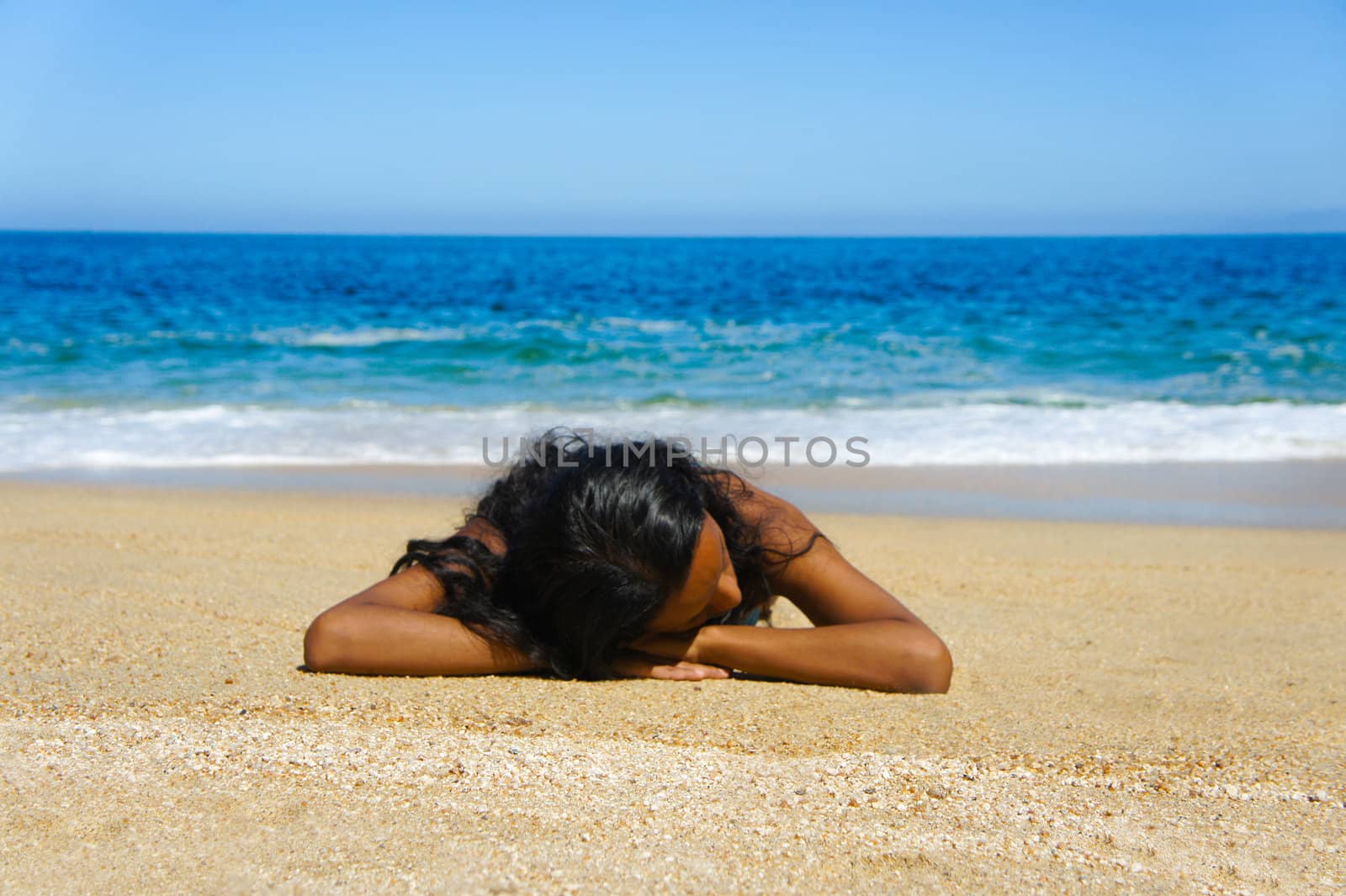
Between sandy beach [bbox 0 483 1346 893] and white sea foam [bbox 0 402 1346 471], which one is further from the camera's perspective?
white sea foam [bbox 0 402 1346 471]

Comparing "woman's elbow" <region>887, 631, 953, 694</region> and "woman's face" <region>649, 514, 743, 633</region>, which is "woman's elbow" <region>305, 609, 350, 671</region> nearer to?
"woman's face" <region>649, 514, 743, 633</region>

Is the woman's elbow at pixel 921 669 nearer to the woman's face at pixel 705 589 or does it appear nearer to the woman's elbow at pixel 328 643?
the woman's face at pixel 705 589

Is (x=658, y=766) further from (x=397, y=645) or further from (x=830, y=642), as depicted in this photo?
(x=397, y=645)

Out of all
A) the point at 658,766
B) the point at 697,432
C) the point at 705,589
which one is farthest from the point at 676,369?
the point at 658,766

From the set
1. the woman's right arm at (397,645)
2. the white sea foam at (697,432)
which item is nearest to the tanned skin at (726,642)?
the woman's right arm at (397,645)

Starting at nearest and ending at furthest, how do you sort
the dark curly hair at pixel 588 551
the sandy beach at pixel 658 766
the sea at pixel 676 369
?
the sandy beach at pixel 658 766 → the dark curly hair at pixel 588 551 → the sea at pixel 676 369

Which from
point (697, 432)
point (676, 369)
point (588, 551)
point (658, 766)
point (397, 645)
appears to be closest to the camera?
point (658, 766)

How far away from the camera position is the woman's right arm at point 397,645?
285 cm

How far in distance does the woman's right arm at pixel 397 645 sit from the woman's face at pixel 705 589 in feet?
1.67

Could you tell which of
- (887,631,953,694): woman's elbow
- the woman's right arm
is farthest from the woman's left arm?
the woman's right arm

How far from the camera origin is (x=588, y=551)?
8.23 feet

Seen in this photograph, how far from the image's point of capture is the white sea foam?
8219mm

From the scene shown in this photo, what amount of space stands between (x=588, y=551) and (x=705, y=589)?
31cm

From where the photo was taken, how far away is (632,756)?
2.35m
